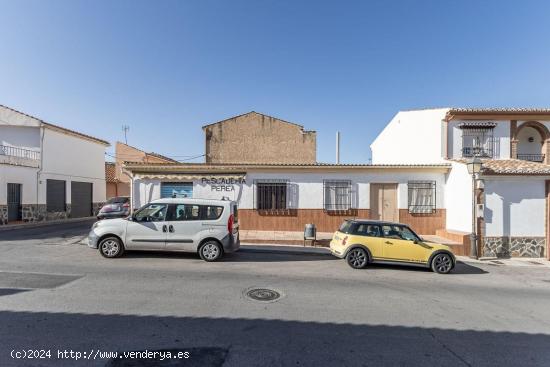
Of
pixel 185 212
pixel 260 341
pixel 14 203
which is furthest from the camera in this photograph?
pixel 14 203

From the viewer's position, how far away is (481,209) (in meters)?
10.8

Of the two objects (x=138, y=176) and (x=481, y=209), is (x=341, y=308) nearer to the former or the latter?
(x=481, y=209)

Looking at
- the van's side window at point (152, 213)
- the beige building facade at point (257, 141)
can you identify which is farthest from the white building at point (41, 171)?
the van's side window at point (152, 213)

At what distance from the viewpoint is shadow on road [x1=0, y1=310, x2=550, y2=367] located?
3543mm

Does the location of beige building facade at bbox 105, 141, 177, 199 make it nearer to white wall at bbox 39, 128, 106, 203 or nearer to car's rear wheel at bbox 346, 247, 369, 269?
white wall at bbox 39, 128, 106, 203

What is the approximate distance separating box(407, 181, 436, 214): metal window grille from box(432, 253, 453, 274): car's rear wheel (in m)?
5.06

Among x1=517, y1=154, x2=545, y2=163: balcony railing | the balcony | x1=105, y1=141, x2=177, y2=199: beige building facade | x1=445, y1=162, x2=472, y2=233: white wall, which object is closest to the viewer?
x1=445, y1=162, x2=472, y2=233: white wall

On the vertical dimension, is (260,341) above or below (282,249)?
above

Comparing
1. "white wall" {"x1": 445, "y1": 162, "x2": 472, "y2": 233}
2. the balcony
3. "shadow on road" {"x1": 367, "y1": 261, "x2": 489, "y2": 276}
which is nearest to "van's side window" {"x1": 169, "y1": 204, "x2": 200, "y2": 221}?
"shadow on road" {"x1": 367, "y1": 261, "x2": 489, "y2": 276}

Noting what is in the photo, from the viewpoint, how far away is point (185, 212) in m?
8.57

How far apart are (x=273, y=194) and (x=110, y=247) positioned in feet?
22.7

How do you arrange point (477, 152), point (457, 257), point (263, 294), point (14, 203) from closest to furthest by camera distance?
point (263, 294) < point (457, 257) < point (477, 152) < point (14, 203)

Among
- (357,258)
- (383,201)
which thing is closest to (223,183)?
(357,258)

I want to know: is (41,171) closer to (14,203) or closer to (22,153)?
(22,153)
